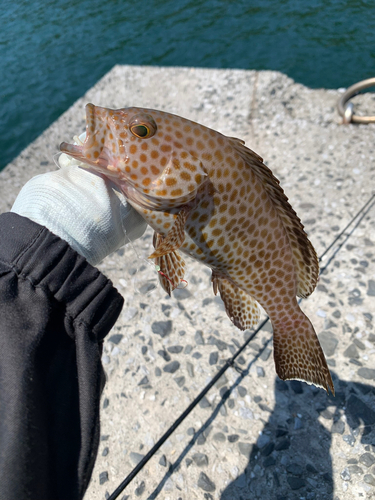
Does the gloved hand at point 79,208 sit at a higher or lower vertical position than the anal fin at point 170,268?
higher

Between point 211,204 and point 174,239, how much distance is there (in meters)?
0.26

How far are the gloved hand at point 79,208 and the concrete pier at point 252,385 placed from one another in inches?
34.9

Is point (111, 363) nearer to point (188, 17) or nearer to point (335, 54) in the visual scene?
point (335, 54)

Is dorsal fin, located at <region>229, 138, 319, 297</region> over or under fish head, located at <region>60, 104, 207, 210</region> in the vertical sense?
under

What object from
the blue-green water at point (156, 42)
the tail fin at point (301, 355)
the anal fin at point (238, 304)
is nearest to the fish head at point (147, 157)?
the anal fin at point (238, 304)

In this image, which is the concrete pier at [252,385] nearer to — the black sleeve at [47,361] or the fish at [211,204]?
the fish at [211,204]

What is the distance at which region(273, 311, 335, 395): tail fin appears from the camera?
6.74 feet

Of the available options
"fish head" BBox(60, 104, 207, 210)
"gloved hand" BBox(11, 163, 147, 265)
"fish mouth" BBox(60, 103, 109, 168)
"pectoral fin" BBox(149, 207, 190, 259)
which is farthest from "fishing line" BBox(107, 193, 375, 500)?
"fish mouth" BBox(60, 103, 109, 168)

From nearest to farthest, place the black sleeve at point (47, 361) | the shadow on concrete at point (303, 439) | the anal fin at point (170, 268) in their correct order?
the black sleeve at point (47, 361)
the anal fin at point (170, 268)
the shadow on concrete at point (303, 439)

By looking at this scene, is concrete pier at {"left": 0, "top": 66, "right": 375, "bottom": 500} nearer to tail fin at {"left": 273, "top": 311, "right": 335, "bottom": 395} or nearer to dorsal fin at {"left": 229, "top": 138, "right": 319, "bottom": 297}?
tail fin at {"left": 273, "top": 311, "right": 335, "bottom": 395}

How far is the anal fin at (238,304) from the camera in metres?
2.07

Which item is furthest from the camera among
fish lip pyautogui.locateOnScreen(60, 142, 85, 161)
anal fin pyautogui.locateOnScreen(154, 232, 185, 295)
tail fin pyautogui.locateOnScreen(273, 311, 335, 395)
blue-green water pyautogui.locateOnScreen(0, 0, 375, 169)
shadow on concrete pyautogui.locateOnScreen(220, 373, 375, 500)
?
blue-green water pyautogui.locateOnScreen(0, 0, 375, 169)

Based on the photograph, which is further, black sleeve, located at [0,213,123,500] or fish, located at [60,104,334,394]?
fish, located at [60,104,334,394]

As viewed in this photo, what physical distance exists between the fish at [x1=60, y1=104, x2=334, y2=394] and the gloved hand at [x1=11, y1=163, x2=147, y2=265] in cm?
17
